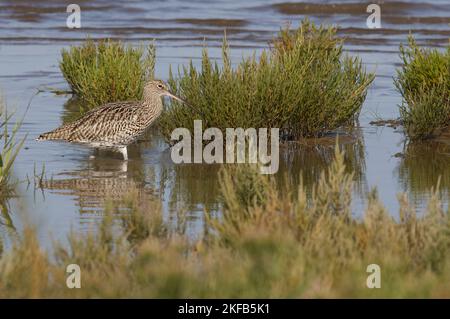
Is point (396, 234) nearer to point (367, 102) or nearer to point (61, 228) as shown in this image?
point (61, 228)

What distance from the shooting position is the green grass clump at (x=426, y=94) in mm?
14391

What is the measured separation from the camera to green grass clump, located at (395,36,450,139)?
14391 mm

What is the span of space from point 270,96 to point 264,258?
6067 millimetres

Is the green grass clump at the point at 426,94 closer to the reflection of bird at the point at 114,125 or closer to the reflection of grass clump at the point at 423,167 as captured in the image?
the reflection of grass clump at the point at 423,167

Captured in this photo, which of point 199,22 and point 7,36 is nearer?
point 7,36

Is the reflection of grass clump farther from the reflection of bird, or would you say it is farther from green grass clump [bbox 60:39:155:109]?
green grass clump [bbox 60:39:155:109]

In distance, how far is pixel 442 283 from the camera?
795cm

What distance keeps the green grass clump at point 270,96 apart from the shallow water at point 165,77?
43 cm


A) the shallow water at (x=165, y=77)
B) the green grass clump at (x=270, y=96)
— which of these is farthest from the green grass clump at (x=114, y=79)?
the green grass clump at (x=270, y=96)

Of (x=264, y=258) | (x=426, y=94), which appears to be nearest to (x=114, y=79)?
(x=426, y=94)

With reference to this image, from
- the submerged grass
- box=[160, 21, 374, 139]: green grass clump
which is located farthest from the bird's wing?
the submerged grass

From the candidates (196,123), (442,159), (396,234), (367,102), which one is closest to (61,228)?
(396,234)

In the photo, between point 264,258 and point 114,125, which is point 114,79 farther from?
point 264,258

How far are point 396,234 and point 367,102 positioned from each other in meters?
9.01
